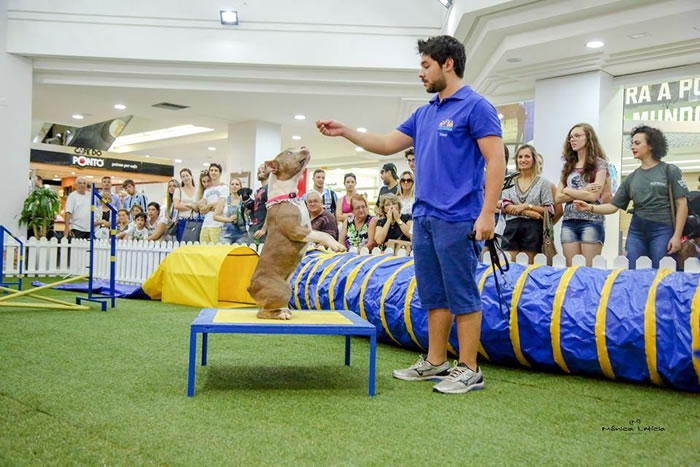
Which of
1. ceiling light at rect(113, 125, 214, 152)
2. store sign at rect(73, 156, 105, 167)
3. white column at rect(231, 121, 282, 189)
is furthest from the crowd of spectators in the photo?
store sign at rect(73, 156, 105, 167)

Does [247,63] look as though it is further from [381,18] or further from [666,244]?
[666,244]

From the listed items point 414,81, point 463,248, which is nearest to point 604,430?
point 463,248

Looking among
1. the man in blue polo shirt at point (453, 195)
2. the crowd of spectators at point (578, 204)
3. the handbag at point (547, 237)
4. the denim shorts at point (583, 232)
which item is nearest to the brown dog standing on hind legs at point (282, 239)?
the man in blue polo shirt at point (453, 195)

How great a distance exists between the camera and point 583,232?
4977 millimetres

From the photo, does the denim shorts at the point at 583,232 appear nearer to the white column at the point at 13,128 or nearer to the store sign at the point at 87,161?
the white column at the point at 13,128

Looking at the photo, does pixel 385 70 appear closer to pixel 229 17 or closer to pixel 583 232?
pixel 229 17

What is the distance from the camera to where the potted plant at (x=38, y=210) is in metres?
9.68

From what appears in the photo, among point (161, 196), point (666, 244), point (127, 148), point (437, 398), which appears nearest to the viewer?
point (437, 398)

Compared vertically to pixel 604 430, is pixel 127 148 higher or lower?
higher

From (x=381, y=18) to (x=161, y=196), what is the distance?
60.9 ft

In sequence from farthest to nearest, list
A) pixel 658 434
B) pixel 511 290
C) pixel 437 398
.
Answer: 1. pixel 511 290
2. pixel 437 398
3. pixel 658 434

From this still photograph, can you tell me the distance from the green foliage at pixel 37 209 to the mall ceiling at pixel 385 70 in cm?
197

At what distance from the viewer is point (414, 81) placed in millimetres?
9883

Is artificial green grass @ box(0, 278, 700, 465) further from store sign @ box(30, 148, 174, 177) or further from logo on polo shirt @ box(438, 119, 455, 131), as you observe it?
store sign @ box(30, 148, 174, 177)
